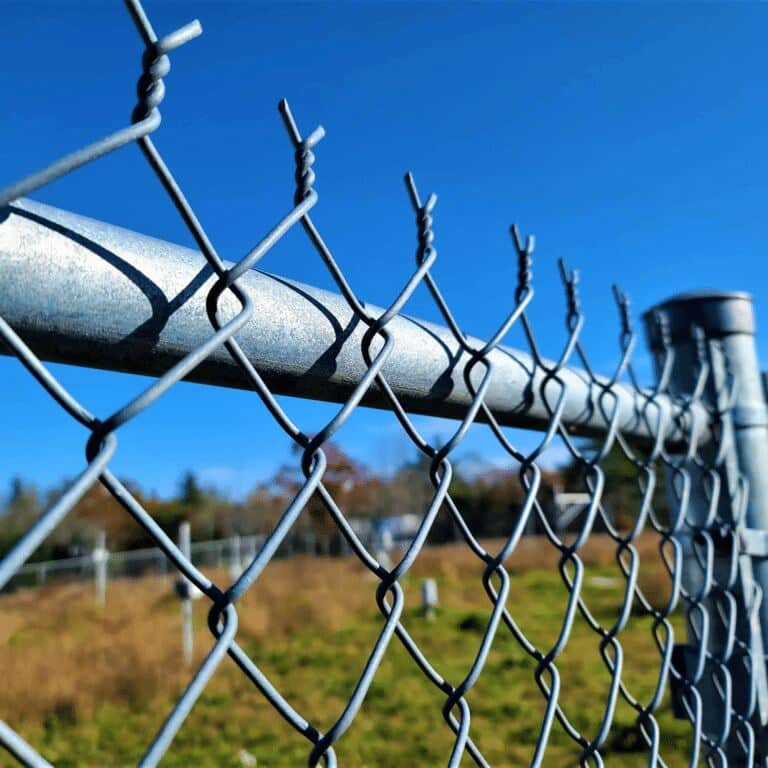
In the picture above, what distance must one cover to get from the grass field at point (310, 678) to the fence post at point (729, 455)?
323cm

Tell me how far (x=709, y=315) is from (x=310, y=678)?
627cm

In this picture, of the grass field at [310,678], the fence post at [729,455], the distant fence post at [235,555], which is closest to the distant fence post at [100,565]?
the grass field at [310,678]

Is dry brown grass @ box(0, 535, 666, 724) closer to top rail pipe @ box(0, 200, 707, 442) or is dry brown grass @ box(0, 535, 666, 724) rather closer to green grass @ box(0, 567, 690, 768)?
green grass @ box(0, 567, 690, 768)

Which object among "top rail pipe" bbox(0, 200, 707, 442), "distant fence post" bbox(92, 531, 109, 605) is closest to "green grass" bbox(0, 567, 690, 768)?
"top rail pipe" bbox(0, 200, 707, 442)

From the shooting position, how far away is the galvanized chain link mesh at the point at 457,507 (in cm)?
35

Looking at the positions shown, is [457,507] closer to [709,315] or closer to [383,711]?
[709,315]

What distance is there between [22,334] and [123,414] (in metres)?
0.08

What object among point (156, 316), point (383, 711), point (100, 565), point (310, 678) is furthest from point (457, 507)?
point (100, 565)

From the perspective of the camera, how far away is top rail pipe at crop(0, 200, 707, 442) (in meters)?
0.37

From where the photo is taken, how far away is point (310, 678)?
6.59 m

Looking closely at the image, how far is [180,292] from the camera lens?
43 cm

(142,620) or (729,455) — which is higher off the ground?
(729,455)

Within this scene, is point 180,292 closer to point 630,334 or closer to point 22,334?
point 22,334

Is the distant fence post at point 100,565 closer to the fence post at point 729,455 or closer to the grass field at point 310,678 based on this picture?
the grass field at point 310,678
